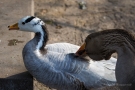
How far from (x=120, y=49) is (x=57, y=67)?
1044mm

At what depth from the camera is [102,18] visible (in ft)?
22.5

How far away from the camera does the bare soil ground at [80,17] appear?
21.0 ft

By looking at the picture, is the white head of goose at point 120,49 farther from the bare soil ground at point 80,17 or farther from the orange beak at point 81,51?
the bare soil ground at point 80,17

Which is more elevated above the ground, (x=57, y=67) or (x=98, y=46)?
(x=98, y=46)

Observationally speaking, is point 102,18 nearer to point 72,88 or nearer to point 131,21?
point 131,21

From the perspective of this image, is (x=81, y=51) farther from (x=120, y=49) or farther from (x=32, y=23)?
(x=32, y=23)

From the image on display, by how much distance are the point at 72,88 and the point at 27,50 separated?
2.52 feet

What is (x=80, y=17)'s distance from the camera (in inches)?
270

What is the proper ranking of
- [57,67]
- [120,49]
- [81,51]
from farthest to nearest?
[57,67]
[81,51]
[120,49]

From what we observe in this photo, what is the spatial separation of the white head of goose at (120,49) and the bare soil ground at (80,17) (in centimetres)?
226

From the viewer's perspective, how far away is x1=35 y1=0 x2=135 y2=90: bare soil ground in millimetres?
6391

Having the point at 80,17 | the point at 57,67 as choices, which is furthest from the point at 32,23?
the point at 80,17

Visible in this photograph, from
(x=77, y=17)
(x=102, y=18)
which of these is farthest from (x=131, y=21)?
(x=77, y=17)

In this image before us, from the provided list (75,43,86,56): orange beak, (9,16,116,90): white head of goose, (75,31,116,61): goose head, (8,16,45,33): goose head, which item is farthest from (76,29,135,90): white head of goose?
(8,16,45,33): goose head
